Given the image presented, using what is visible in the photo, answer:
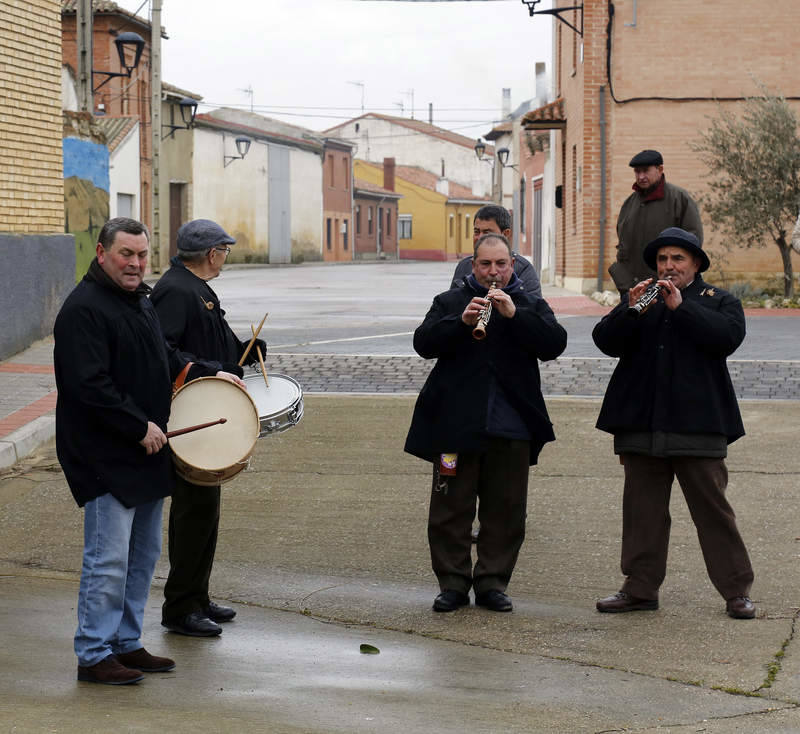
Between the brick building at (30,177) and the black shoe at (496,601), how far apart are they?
9.00 m

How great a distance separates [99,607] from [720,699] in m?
2.13

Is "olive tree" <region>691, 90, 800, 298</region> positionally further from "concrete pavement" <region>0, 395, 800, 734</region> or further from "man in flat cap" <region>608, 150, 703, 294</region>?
"concrete pavement" <region>0, 395, 800, 734</region>

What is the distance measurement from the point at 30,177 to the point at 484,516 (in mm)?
9992

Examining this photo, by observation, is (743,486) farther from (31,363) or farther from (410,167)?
(410,167)

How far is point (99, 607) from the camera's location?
15.5 feet

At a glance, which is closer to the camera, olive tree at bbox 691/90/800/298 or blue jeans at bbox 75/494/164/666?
blue jeans at bbox 75/494/164/666

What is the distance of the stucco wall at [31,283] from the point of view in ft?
45.5

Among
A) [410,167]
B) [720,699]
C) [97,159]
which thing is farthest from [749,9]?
[410,167]

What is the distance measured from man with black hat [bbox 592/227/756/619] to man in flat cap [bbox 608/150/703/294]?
4.02 meters

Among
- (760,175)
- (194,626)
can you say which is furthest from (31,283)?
(760,175)

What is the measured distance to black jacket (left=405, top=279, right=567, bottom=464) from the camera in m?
5.79

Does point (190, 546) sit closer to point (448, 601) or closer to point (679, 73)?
point (448, 601)

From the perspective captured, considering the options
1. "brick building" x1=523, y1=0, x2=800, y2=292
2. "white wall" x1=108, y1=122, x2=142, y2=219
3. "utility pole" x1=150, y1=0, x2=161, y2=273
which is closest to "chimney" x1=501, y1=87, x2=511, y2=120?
"white wall" x1=108, y1=122, x2=142, y2=219

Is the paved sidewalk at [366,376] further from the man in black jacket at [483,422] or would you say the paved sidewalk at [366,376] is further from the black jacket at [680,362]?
the black jacket at [680,362]
